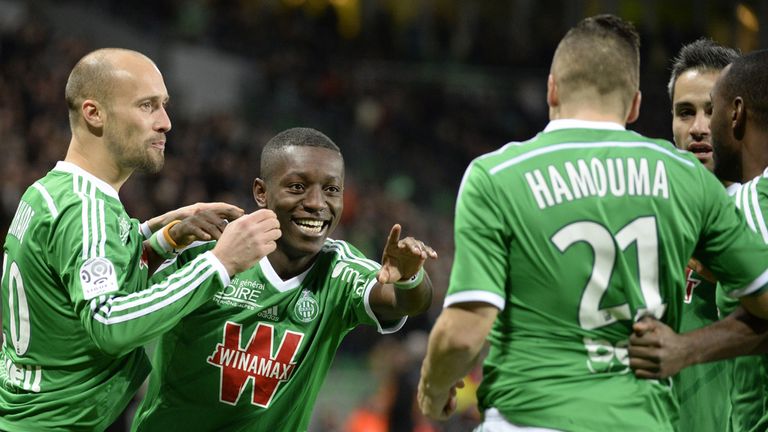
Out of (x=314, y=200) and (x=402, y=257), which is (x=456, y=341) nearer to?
(x=402, y=257)

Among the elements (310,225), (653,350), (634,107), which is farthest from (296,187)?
(653,350)

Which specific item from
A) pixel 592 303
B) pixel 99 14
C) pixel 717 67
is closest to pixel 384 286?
pixel 592 303

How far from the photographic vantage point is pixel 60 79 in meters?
15.5

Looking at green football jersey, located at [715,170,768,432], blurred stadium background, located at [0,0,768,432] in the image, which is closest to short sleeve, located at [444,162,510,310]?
green football jersey, located at [715,170,768,432]

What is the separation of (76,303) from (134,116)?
978 mm

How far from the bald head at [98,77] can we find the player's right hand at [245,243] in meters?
0.90

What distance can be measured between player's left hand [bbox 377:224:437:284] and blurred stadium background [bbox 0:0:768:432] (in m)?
6.83

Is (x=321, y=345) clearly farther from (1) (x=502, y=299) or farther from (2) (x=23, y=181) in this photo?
(2) (x=23, y=181)

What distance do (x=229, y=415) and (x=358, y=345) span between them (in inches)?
326

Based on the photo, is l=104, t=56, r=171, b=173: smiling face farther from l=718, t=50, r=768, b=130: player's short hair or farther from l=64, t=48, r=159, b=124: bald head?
l=718, t=50, r=768, b=130: player's short hair

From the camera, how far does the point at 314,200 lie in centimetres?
475

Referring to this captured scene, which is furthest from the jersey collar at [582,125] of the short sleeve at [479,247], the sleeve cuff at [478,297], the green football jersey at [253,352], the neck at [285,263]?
the neck at [285,263]

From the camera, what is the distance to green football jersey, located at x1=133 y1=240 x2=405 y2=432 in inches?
182

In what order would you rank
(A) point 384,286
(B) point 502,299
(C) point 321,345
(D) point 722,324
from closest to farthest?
(B) point 502,299 → (D) point 722,324 → (A) point 384,286 → (C) point 321,345
